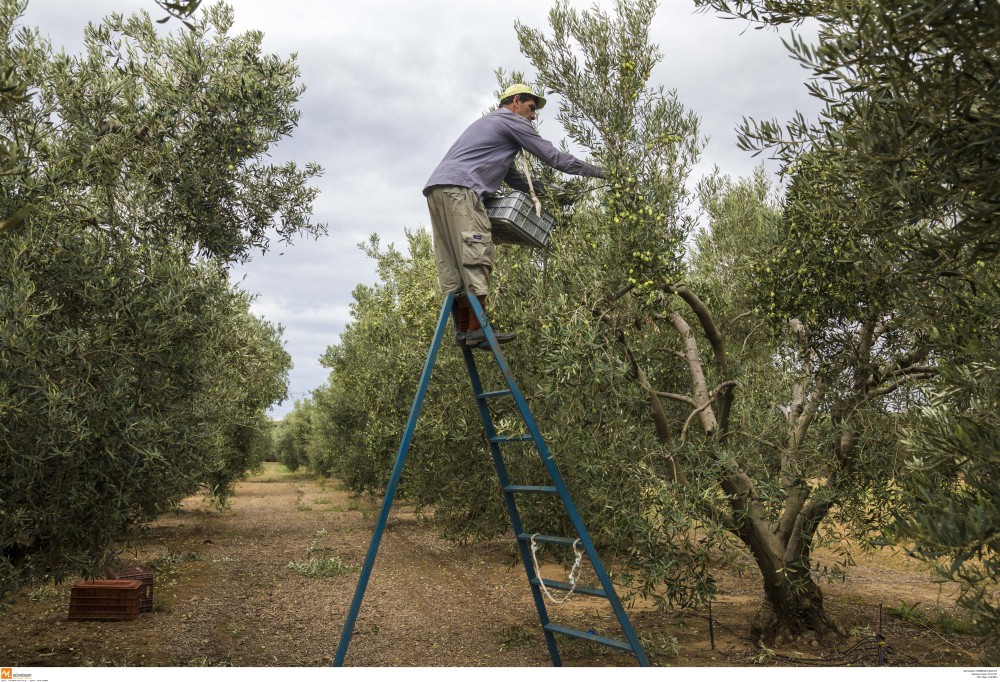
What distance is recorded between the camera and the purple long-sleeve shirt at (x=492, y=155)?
6.80 m

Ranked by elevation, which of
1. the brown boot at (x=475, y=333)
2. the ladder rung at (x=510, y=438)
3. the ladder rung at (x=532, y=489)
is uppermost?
the brown boot at (x=475, y=333)

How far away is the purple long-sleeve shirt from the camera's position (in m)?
6.80

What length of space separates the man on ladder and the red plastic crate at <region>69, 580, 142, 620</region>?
10.2m

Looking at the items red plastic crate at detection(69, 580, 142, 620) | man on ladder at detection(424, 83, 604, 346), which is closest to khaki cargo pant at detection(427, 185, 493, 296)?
man on ladder at detection(424, 83, 604, 346)

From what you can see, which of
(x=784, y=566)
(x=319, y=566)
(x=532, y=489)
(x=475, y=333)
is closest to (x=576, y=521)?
(x=532, y=489)

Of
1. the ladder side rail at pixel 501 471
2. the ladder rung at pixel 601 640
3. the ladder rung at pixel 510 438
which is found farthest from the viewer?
the ladder side rail at pixel 501 471

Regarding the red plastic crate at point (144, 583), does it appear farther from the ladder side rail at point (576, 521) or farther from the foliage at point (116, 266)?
the ladder side rail at point (576, 521)

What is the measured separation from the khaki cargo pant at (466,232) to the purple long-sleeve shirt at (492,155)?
98 mm

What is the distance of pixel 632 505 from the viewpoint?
8734 mm

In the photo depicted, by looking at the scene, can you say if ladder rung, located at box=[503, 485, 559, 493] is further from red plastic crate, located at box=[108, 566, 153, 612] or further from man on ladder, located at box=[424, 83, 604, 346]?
red plastic crate, located at box=[108, 566, 153, 612]

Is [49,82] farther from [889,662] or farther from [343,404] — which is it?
[343,404]

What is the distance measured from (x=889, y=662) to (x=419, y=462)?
28.8 ft

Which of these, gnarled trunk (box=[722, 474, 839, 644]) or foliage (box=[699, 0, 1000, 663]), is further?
gnarled trunk (box=[722, 474, 839, 644])

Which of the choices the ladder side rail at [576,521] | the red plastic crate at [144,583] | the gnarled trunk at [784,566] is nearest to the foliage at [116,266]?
the ladder side rail at [576,521]
